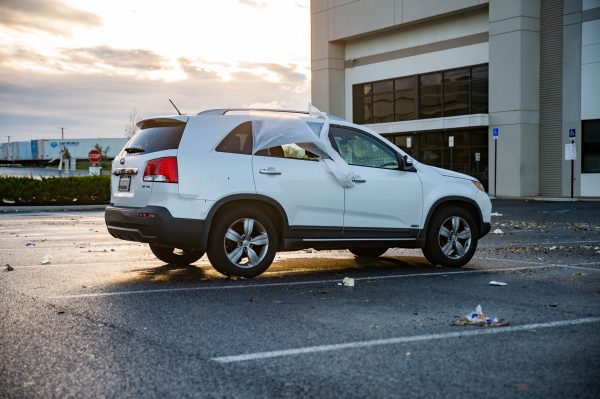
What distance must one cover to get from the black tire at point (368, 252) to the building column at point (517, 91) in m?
24.9

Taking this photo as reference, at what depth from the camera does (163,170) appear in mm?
8414

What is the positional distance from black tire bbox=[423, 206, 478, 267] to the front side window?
967 mm

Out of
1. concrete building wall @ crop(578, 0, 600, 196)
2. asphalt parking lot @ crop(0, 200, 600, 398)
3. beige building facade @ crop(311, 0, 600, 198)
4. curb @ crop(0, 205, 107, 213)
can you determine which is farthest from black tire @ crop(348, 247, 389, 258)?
concrete building wall @ crop(578, 0, 600, 196)

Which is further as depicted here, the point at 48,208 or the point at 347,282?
the point at 48,208

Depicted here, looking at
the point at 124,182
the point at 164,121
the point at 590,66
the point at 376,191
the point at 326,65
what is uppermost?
the point at 326,65

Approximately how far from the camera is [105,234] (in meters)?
16.2

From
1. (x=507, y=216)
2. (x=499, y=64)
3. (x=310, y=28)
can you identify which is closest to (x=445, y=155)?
(x=499, y=64)

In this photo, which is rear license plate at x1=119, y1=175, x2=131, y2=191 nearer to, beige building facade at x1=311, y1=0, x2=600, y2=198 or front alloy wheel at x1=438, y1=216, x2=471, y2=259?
front alloy wheel at x1=438, y1=216, x2=471, y2=259

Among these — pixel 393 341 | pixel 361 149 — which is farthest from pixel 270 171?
pixel 393 341

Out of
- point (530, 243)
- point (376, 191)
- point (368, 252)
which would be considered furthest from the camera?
point (530, 243)

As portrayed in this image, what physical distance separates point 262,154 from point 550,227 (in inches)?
411

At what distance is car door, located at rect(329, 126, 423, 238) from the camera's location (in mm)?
9367

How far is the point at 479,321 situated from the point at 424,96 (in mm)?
35357

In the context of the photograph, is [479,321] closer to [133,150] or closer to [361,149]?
[361,149]
